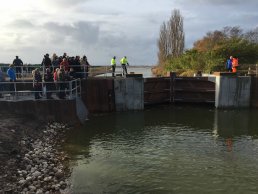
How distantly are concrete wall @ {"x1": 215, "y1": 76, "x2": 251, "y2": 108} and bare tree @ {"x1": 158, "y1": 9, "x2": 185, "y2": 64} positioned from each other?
2963 cm

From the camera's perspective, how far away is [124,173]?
11.5 m

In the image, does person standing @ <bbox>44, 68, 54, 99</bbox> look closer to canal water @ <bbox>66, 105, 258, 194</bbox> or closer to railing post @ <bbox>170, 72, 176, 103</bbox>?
canal water @ <bbox>66, 105, 258, 194</bbox>

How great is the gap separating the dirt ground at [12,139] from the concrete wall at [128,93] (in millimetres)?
7299

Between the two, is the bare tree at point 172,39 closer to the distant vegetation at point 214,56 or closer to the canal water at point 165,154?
the distant vegetation at point 214,56

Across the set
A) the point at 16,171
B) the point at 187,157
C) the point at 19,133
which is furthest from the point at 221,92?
the point at 16,171

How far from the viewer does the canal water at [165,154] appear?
10.6 meters

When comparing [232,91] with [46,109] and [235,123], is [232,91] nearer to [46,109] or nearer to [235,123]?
[235,123]

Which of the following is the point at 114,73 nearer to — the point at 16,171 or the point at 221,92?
the point at 221,92

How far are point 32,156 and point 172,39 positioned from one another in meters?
44.6

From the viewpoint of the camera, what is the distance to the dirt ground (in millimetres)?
10172

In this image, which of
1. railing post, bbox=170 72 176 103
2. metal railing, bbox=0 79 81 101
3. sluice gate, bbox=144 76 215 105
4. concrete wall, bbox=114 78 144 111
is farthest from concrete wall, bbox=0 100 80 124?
railing post, bbox=170 72 176 103

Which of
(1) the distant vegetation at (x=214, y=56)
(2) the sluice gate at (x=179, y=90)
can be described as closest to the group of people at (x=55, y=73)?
(2) the sluice gate at (x=179, y=90)

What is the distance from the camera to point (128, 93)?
77.0 feet

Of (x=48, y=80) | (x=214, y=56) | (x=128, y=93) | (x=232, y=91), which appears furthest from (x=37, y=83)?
(x=214, y=56)
